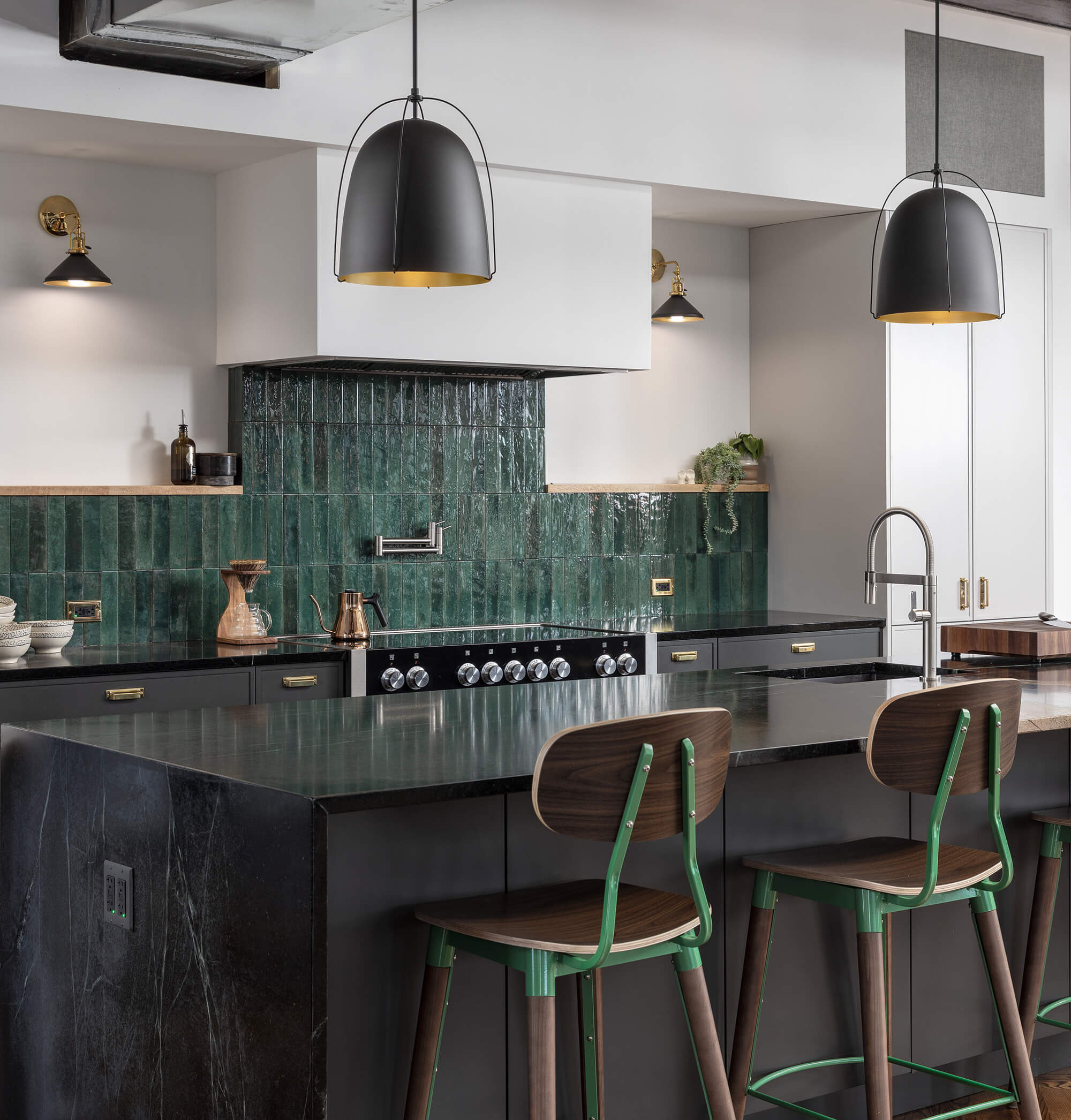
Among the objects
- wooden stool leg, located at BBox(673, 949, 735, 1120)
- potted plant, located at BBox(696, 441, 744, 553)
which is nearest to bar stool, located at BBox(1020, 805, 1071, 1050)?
wooden stool leg, located at BBox(673, 949, 735, 1120)

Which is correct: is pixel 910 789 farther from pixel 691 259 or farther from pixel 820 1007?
pixel 691 259

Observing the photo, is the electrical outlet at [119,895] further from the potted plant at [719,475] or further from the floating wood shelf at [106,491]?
the potted plant at [719,475]

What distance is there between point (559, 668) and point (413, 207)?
239 cm

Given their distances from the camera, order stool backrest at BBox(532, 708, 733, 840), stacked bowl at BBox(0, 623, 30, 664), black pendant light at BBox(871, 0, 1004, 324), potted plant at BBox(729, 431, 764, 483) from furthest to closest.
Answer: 1. potted plant at BBox(729, 431, 764, 483)
2. stacked bowl at BBox(0, 623, 30, 664)
3. black pendant light at BBox(871, 0, 1004, 324)
4. stool backrest at BBox(532, 708, 733, 840)

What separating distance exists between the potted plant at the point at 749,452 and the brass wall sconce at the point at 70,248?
2871mm

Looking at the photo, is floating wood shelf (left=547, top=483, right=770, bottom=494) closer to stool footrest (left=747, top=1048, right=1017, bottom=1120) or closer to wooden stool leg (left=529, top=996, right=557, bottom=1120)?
stool footrest (left=747, top=1048, right=1017, bottom=1120)

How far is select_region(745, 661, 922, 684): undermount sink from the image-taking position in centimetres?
410

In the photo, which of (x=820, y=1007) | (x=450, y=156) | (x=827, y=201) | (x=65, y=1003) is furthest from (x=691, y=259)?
(x=65, y=1003)

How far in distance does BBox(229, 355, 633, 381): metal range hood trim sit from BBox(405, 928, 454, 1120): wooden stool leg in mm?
2775

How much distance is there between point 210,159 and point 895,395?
2.88 metres

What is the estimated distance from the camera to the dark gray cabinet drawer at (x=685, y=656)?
547 centimetres

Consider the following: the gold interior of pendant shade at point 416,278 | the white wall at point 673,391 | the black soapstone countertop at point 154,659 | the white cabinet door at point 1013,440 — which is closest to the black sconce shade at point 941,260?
the gold interior of pendant shade at point 416,278

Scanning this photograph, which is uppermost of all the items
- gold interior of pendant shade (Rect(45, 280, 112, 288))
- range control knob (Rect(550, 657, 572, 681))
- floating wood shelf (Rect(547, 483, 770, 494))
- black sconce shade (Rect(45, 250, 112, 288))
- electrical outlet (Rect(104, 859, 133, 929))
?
black sconce shade (Rect(45, 250, 112, 288))

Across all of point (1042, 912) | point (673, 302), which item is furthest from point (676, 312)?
point (1042, 912)
